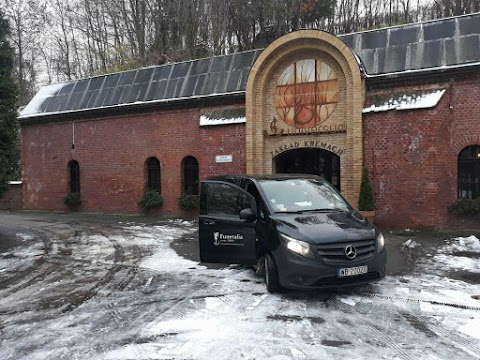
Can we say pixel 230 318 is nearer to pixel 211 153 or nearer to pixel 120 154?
pixel 211 153

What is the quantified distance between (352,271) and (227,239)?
226 centimetres

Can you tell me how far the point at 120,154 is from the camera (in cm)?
1755

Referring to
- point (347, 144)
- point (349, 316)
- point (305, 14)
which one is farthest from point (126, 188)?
point (305, 14)

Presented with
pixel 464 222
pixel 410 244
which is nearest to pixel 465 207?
pixel 464 222

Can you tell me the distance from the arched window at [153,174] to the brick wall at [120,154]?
27cm

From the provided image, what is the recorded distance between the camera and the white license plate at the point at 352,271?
532 centimetres

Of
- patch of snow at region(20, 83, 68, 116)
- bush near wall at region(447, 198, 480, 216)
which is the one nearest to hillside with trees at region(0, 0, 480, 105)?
patch of snow at region(20, 83, 68, 116)

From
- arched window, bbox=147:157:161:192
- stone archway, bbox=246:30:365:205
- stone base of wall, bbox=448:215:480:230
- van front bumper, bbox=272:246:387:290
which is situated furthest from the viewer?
arched window, bbox=147:157:161:192

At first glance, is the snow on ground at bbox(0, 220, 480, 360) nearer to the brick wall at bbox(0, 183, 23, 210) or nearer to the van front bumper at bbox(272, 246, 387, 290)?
the van front bumper at bbox(272, 246, 387, 290)

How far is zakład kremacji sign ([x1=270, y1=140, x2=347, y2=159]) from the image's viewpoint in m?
13.3

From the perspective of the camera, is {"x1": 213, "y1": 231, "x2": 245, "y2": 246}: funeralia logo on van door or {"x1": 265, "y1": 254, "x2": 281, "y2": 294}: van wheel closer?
{"x1": 265, "y1": 254, "x2": 281, "y2": 294}: van wheel

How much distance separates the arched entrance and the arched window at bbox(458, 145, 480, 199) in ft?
13.3

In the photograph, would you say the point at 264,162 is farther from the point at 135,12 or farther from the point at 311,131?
the point at 135,12

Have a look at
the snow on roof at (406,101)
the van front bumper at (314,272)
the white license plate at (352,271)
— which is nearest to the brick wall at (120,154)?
the snow on roof at (406,101)
